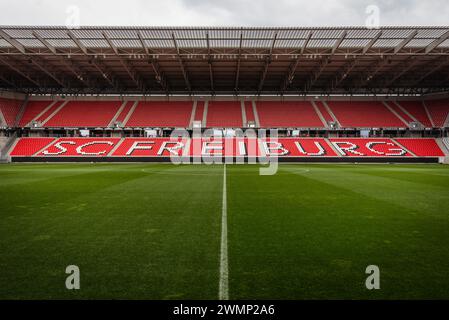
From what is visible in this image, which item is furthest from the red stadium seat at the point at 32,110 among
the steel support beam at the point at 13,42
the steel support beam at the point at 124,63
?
the steel support beam at the point at 124,63

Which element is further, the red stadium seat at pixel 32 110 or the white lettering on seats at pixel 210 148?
the red stadium seat at pixel 32 110

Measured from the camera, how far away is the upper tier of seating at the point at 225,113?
47125mm

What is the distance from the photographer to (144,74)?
44.1 m

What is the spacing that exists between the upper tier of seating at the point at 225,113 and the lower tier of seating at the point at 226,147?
283 centimetres

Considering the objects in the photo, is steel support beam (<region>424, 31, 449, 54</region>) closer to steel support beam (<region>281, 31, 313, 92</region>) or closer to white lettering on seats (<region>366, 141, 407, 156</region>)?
steel support beam (<region>281, 31, 313, 92</region>)

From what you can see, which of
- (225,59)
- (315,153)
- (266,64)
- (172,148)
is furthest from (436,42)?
(172,148)

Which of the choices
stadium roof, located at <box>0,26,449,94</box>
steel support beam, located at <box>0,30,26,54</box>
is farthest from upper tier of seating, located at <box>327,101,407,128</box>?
steel support beam, located at <box>0,30,26,54</box>

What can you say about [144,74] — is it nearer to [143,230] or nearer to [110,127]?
[110,127]

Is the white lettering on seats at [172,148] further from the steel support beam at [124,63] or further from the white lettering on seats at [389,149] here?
the white lettering on seats at [389,149]

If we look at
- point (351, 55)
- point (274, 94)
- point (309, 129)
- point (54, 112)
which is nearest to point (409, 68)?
point (351, 55)

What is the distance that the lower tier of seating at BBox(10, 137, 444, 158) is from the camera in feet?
136

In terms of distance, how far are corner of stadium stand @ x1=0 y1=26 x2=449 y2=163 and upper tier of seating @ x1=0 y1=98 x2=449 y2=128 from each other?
171 millimetres

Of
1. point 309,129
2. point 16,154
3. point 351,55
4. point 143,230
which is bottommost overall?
point 143,230
